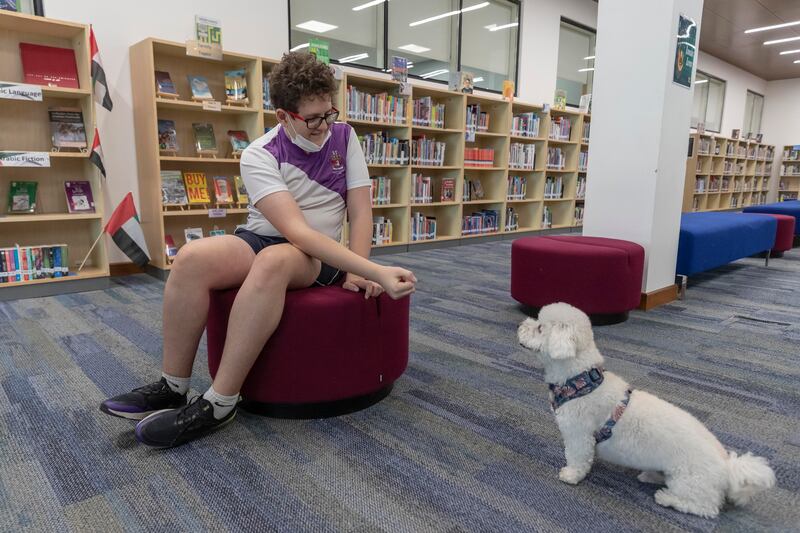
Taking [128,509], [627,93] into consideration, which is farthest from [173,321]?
[627,93]

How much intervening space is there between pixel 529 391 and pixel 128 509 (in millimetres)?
1363

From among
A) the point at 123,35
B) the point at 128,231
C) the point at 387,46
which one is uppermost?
the point at 387,46

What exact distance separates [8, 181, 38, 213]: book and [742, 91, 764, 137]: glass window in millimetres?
13535

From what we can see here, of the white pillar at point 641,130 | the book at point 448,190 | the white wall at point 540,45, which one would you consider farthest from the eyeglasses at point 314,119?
the white wall at point 540,45

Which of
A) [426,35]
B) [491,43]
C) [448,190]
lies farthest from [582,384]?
[491,43]

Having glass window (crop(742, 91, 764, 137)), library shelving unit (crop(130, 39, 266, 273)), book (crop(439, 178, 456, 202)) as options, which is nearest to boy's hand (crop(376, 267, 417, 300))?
library shelving unit (crop(130, 39, 266, 273))

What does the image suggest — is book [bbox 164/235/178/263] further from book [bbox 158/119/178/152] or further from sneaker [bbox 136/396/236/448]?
sneaker [bbox 136/396/236/448]

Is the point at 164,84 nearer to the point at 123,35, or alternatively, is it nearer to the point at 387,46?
the point at 123,35

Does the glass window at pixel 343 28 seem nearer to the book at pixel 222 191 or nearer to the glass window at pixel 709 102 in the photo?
the book at pixel 222 191

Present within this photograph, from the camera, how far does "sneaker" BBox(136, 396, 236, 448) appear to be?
4.83 feet

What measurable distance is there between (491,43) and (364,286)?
6020 millimetres

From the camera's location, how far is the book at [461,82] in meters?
5.61

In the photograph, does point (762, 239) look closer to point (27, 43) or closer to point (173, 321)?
point (173, 321)

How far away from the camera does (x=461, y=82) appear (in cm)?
561
